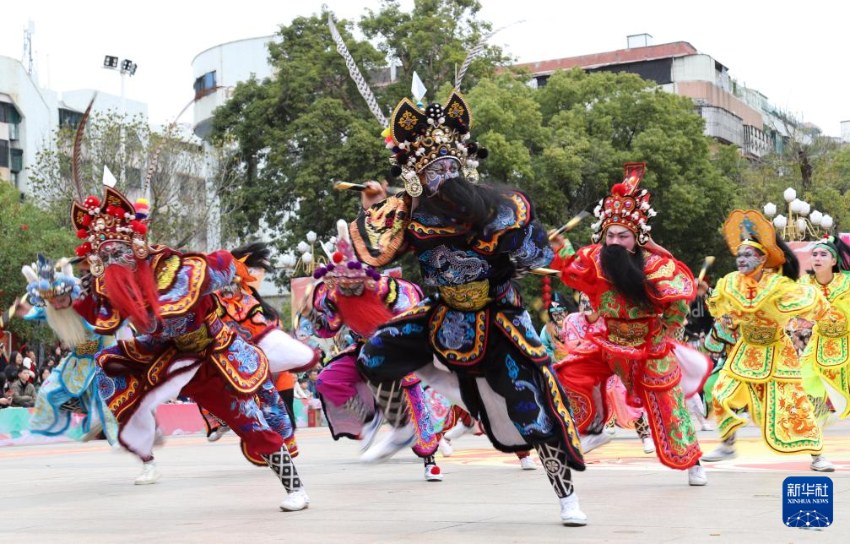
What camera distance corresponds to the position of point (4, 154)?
42.1 meters

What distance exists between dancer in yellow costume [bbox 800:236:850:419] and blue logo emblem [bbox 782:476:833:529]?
21.6ft

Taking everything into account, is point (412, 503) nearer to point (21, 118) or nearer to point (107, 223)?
point (107, 223)

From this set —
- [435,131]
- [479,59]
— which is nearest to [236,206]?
[479,59]

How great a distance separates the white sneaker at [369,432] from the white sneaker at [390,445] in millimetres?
56

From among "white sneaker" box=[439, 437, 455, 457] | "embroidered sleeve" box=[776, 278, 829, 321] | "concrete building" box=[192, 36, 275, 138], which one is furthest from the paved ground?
"concrete building" box=[192, 36, 275, 138]

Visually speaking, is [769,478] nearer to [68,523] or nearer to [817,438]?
[817,438]

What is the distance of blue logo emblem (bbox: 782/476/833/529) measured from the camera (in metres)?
5.03

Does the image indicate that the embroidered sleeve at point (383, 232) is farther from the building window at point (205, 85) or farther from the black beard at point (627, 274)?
the building window at point (205, 85)

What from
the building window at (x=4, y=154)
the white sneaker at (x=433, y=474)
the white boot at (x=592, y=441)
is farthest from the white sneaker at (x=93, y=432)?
the building window at (x=4, y=154)

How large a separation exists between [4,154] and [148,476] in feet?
114

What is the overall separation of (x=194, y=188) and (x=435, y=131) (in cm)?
2405

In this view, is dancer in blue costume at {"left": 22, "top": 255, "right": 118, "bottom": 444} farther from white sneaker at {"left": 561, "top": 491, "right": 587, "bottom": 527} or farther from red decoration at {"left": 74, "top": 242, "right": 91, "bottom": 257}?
white sneaker at {"left": 561, "top": 491, "right": 587, "bottom": 527}

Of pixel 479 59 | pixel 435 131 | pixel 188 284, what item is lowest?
pixel 188 284

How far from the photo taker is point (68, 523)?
6.91 meters
